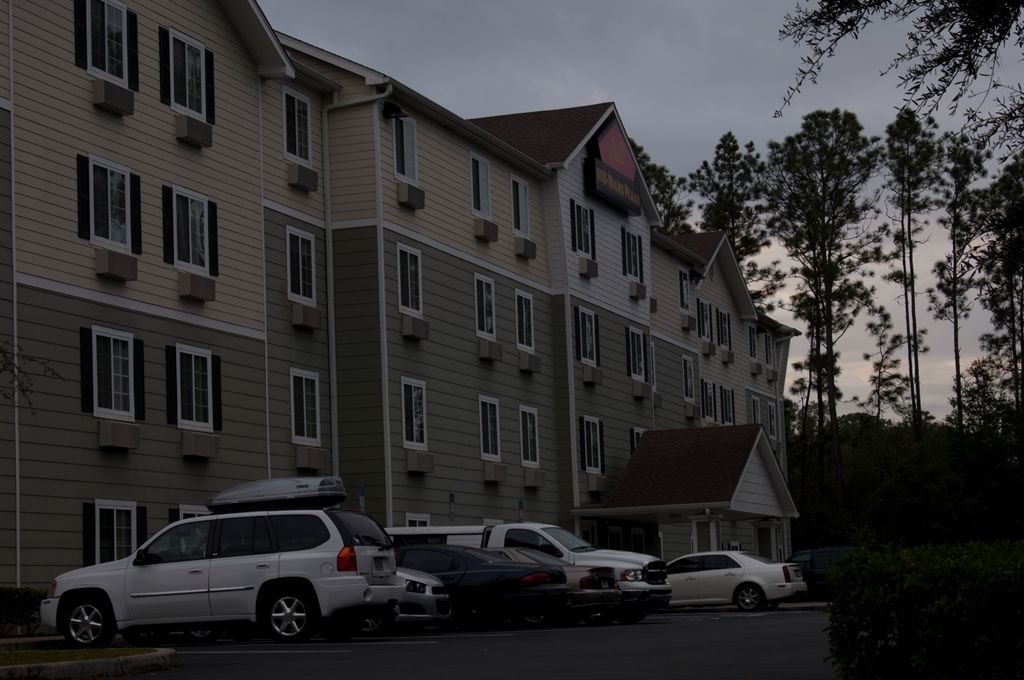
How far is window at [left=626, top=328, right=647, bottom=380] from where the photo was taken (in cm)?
4881

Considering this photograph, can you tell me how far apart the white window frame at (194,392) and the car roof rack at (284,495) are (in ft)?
13.5

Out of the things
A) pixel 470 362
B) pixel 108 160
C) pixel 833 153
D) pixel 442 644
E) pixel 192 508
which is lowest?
pixel 442 644

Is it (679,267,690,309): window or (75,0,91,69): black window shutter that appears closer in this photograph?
(75,0,91,69): black window shutter

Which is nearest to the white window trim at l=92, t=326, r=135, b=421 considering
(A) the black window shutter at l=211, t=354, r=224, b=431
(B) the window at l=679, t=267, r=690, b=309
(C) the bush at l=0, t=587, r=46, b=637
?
(A) the black window shutter at l=211, t=354, r=224, b=431

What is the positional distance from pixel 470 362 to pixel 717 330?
2254 centimetres

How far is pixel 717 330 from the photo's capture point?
59844 mm

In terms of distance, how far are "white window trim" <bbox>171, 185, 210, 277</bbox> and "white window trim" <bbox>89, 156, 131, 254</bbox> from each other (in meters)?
1.20

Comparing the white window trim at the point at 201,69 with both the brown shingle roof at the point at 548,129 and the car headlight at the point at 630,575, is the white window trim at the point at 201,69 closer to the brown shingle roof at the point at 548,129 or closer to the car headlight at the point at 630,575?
the car headlight at the point at 630,575

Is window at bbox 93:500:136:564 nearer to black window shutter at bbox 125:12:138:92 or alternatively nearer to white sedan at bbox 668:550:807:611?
black window shutter at bbox 125:12:138:92

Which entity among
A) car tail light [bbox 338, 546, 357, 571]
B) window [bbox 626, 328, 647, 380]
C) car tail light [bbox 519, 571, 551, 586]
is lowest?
car tail light [bbox 519, 571, 551, 586]

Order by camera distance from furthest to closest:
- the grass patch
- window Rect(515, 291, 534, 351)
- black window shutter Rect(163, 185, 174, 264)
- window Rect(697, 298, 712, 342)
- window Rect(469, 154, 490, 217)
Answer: window Rect(697, 298, 712, 342) < window Rect(515, 291, 534, 351) < window Rect(469, 154, 490, 217) < black window shutter Rect(163, 185, 174, 264) < the grass patch

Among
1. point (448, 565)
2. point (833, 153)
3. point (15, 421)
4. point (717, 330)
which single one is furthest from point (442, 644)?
point (833, 153)

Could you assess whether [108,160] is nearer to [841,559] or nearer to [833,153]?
[841,559]

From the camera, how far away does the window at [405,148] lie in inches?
1423
